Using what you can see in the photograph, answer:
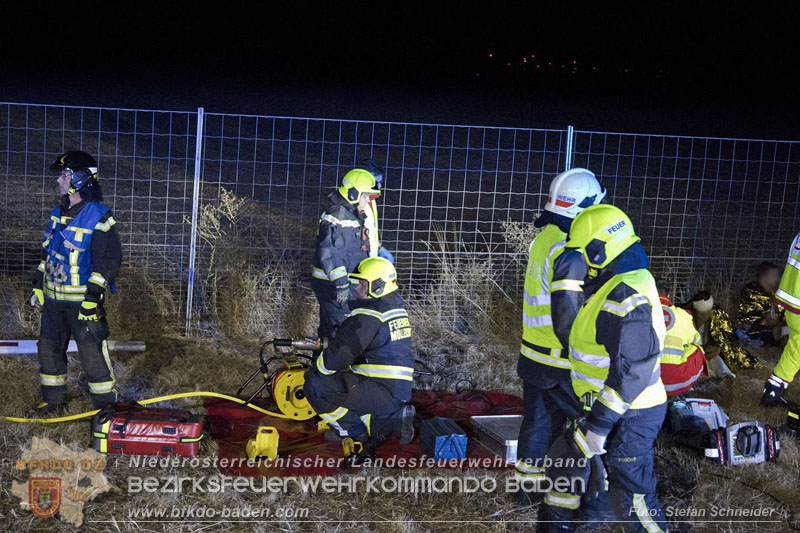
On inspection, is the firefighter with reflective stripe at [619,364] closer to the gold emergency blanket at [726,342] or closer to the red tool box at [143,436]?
the red tool box at [143,436]

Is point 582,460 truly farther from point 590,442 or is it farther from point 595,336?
point 595,336

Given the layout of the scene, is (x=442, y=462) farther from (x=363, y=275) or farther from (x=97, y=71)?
(x=97, y=71)

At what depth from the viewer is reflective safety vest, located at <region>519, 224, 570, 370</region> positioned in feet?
14.2

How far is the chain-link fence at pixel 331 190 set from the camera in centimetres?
885

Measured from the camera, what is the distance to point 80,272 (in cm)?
570

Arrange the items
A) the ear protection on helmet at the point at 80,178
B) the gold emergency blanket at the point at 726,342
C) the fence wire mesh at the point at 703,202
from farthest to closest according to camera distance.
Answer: the fence wire mesh at the point at 703,202 → the gold emergency blanket at the point at 726,342 → the ear protection on helmet at the point at 80,178

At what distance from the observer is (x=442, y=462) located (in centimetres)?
523

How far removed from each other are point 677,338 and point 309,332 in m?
4.38

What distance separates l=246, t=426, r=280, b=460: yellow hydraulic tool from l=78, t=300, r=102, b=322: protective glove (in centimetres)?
160

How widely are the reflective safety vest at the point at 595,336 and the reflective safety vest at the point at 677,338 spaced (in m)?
1.32

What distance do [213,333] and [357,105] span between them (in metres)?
17.3

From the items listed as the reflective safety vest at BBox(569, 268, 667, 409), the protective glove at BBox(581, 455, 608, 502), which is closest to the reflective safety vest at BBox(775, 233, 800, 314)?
the reflective safety vest at BBox(569, 268, 667, 409)

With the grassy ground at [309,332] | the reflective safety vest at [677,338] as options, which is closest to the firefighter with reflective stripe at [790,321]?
the grassy ground at [309,332]

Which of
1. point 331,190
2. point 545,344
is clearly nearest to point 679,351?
point 545,344
